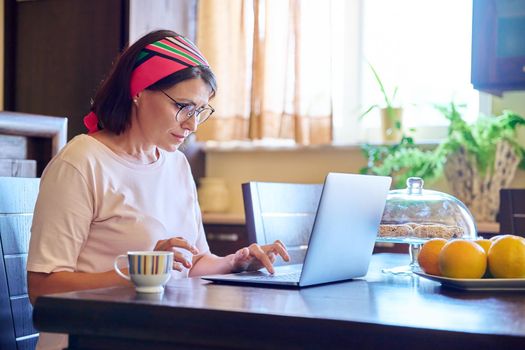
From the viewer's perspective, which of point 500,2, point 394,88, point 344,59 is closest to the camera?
point 500,2

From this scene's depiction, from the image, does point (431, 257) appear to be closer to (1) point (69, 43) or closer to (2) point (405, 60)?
(2) point (405, 60)

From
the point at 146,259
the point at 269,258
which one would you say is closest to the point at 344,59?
the point at 269,258

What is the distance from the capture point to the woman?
1.56m

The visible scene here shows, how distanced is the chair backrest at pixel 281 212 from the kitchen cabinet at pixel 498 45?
1.14 metres

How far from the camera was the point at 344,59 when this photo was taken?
158 inches

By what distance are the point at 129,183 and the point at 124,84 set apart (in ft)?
0.73

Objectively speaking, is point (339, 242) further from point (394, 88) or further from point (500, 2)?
point (394, 88)

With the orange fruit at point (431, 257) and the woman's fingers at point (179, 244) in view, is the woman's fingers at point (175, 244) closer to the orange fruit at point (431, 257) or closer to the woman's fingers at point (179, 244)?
the woman's fingers at point (179, 244)

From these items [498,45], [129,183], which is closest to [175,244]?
[129,183]

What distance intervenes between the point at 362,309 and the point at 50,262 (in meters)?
0.67

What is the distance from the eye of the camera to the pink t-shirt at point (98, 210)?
1.56 m

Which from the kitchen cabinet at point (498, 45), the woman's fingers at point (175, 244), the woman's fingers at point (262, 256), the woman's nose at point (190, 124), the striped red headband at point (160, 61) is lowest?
the woman's fingers at point (262, 256)

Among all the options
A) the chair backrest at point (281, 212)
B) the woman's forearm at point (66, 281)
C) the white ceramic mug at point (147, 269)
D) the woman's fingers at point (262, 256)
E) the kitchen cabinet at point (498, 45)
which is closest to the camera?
the white ceramic mug at point (147, 269)

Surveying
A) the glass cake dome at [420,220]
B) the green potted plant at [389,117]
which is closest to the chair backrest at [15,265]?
the glass cake dome at [420,220]
